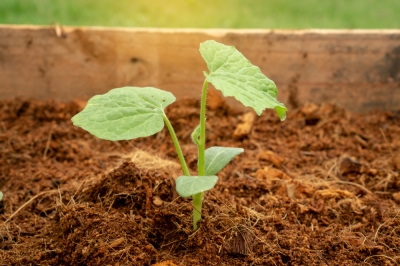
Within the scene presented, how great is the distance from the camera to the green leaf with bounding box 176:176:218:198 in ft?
3.06

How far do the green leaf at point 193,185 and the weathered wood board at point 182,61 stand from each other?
113cm

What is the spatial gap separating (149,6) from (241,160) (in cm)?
120

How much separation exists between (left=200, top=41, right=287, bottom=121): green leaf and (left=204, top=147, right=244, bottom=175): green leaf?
143 millimetres

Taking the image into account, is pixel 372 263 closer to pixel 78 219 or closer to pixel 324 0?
pixel 78 219

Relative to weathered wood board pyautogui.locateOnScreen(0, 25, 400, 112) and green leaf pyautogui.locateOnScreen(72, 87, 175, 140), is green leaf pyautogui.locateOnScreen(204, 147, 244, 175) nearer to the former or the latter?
green leaf pyautogui.locateOnScreen(72, 87, 175, 140)

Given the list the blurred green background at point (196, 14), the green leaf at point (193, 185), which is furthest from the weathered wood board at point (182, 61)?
the green leaf at point (193, 185)

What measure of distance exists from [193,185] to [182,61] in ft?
3.88

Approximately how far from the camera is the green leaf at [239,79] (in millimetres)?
974

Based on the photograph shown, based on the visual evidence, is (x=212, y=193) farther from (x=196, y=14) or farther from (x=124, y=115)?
(x=196, y=14)

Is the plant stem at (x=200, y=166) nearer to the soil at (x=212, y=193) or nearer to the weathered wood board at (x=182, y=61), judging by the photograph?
the soil at (x=212, y=193)

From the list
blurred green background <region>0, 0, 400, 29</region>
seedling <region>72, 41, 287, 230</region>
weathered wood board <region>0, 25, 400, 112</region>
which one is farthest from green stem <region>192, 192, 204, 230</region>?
blurred green background <region>0, 0, 400, 29</region>

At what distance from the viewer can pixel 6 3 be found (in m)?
2.50

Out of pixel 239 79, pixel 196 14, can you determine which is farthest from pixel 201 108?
pixel 196 14

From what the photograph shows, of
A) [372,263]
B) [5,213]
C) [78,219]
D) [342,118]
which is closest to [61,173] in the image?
[5,213]
